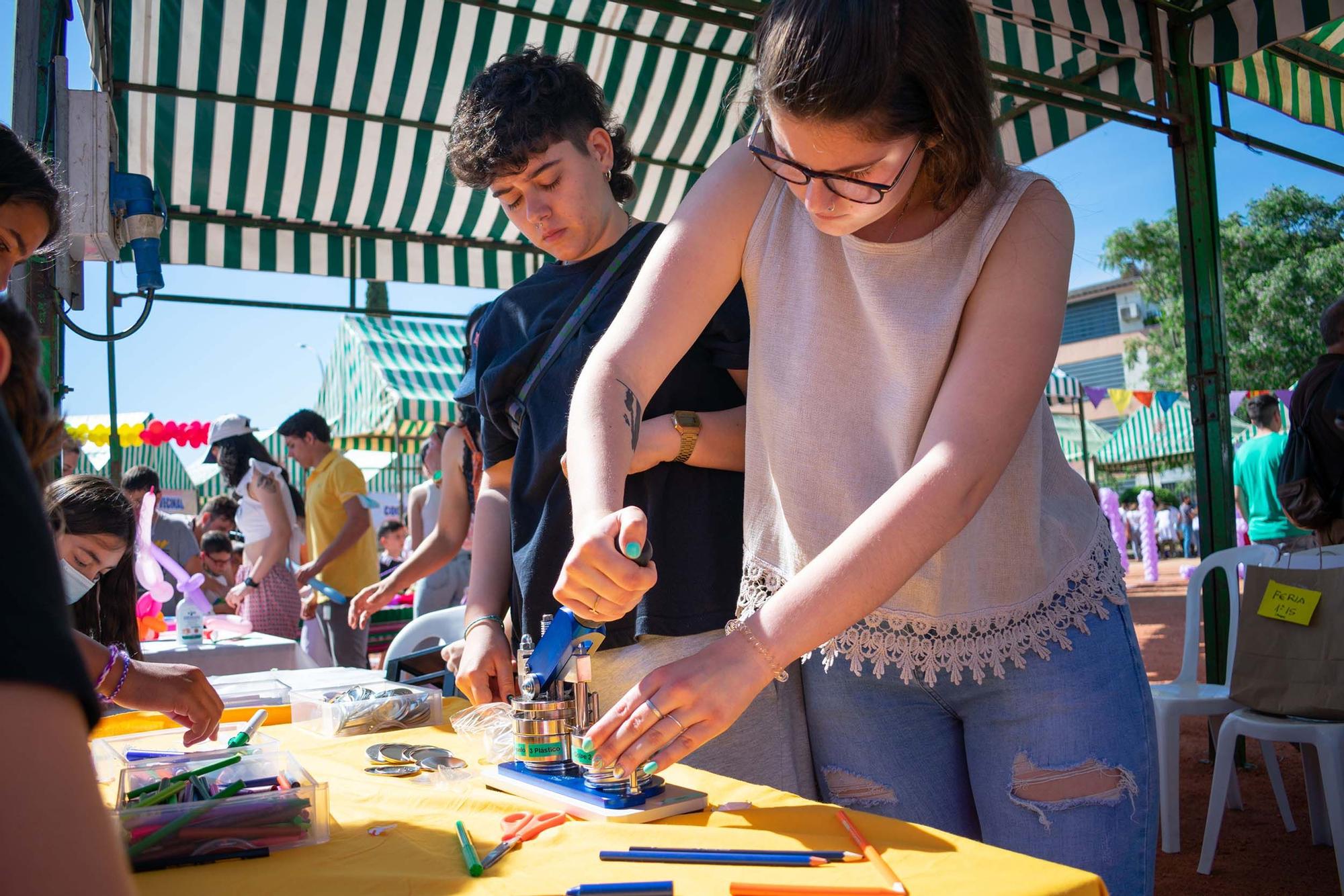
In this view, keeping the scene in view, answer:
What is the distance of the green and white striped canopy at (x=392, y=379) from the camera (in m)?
14.3

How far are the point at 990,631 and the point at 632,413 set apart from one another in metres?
0.52

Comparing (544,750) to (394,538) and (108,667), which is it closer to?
(108,667)

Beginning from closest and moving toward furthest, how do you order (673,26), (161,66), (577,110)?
(577,110)
(161,66)
(673,26)

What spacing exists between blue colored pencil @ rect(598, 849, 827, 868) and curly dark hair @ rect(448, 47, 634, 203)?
115cm

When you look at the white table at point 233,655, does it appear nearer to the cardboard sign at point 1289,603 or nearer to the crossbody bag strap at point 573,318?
the crossbody bag strap at point 573,318

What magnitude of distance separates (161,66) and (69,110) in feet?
7.14

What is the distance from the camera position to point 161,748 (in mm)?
1617

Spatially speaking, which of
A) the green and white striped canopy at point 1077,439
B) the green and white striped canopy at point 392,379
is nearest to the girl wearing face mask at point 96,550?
the green and white striped canopy at point 392,379

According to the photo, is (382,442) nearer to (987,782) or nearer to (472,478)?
(472,478)

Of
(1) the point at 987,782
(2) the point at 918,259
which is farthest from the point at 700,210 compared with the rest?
(1) the point at 987,782

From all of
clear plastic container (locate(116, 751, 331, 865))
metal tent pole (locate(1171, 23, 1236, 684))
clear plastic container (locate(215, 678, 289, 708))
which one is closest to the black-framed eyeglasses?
clear plastic container (locate(116, 751, 331, 865))

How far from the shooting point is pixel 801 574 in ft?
3.34

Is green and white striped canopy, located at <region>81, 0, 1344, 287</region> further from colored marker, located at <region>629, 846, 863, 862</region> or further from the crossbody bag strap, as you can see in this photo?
colored marker, located at <region>629, 846, 863, 862</region>

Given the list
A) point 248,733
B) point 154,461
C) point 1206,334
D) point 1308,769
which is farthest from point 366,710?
point 154,461
